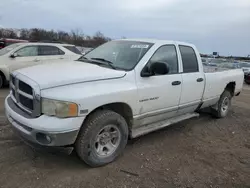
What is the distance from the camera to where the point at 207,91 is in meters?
5.54

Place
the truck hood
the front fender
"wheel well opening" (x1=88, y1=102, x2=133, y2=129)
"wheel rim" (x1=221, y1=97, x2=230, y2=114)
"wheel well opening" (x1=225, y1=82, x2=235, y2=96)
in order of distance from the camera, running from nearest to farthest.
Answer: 1. the truck hood
2. "wheel well opening" (x1=88, y1=102, x2=133, y2=129)
3. "wheel rim" (x1=221, y1=97, x2=230, y2=114)
4. "wheel well opening" (x1=225, y1=82, x2=235, y2=96)
5. the front fender

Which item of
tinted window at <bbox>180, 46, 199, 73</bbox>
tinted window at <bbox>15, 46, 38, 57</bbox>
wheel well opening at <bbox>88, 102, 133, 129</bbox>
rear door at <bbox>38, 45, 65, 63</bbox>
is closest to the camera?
wheel well opening at <bbox>88, 102, 133, 129</bbox>

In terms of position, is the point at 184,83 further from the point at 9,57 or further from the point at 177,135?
the point at 9,57

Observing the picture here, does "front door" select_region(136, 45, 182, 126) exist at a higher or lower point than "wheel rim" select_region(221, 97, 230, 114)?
higher

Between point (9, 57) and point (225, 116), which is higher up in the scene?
point (9, 57)

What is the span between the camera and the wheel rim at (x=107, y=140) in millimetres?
3582

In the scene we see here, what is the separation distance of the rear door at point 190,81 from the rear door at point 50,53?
626 cm

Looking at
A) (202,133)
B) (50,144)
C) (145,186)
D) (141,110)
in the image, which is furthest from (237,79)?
(50,144)

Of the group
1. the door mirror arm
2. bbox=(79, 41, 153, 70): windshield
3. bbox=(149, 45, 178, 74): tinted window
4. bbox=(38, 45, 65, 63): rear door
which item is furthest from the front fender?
the door mirror arm

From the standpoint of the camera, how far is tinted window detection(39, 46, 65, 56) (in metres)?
10.0

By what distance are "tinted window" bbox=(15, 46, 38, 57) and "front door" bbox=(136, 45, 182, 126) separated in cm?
674

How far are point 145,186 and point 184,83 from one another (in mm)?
2196

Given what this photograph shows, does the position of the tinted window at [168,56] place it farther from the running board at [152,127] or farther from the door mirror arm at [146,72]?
the running board at [152,127]

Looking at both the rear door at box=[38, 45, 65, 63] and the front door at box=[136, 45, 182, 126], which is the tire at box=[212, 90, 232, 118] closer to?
the front door at box=[136, 45, 182, 126]
